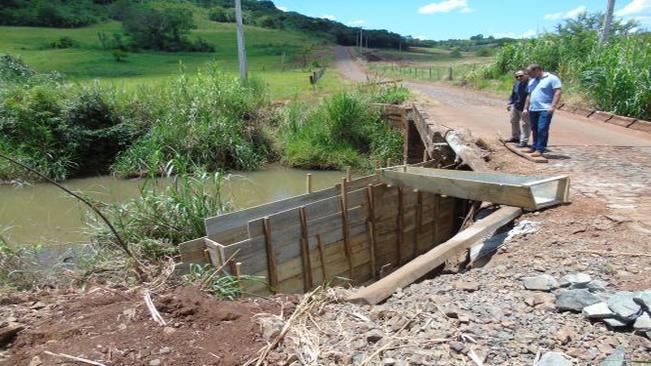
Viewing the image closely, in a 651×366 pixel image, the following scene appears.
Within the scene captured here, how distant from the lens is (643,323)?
11.0ft

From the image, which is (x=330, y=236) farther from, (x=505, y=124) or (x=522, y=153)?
(x=505, y=124)

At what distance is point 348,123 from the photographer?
1554 cm

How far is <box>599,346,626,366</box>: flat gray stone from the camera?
2994mm

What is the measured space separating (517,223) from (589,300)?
2.38 meters

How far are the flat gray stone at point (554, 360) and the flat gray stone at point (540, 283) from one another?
1.07m

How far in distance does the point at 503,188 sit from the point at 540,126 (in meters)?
2.82

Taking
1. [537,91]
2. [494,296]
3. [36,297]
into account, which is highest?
[537,91]

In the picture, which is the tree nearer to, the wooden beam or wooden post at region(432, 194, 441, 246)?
wooden post at region(432, 194, 441, 246)

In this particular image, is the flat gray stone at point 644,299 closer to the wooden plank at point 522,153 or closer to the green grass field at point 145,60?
the wooden plank at point 522,153

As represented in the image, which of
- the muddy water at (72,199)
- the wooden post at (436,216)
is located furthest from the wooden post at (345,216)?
the muddy water at (72,199)

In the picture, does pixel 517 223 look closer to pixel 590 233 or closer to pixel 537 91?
pixel 590 233

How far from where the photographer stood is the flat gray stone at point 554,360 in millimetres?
3068

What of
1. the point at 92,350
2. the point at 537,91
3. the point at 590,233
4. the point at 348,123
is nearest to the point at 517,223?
the point at 590,233

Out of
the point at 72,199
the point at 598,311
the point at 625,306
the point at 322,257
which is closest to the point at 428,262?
the point at 598,311
